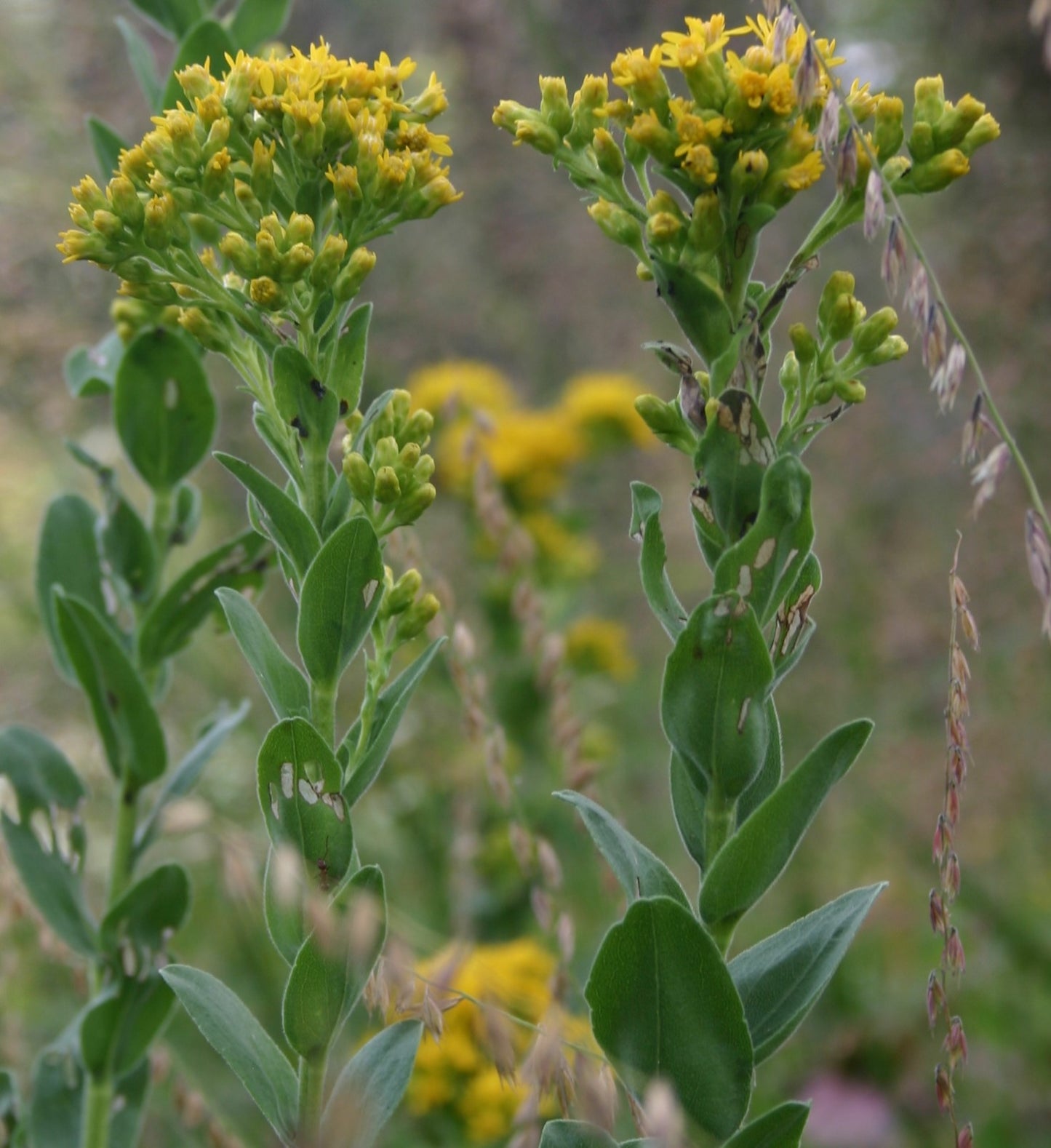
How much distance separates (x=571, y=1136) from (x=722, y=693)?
373mm

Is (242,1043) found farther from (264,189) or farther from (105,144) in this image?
(105,144)

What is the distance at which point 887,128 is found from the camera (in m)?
1.07

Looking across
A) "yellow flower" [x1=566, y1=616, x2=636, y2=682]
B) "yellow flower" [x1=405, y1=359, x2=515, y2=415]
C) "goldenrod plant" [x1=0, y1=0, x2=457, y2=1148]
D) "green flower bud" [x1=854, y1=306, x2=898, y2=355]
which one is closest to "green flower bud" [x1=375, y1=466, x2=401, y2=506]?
"goldenrod plant" [x1=0, y1=0, x2=457, y2=1148]

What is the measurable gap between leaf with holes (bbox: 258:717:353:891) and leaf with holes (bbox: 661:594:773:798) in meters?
0.28

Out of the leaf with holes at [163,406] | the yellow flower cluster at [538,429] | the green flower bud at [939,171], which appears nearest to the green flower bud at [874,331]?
the green flower bud at [939,171]

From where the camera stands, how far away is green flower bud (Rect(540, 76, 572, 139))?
1.07 m

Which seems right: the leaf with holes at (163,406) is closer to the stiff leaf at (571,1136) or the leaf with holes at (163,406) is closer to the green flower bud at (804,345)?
the green flower bud at (804,345)

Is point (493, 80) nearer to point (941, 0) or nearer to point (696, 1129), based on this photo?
point (941, 0)

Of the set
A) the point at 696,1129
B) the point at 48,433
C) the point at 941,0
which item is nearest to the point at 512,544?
the point at 696,1129

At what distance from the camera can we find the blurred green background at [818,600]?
107 inches

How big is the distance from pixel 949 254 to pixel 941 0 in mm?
812

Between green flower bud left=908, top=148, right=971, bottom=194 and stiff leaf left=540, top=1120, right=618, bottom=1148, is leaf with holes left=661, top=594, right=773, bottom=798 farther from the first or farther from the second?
green flower bud left=908, top=148, right=971, bottom=194

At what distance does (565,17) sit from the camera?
4898mm

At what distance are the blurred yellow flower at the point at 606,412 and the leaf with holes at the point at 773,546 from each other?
8.58 ft
